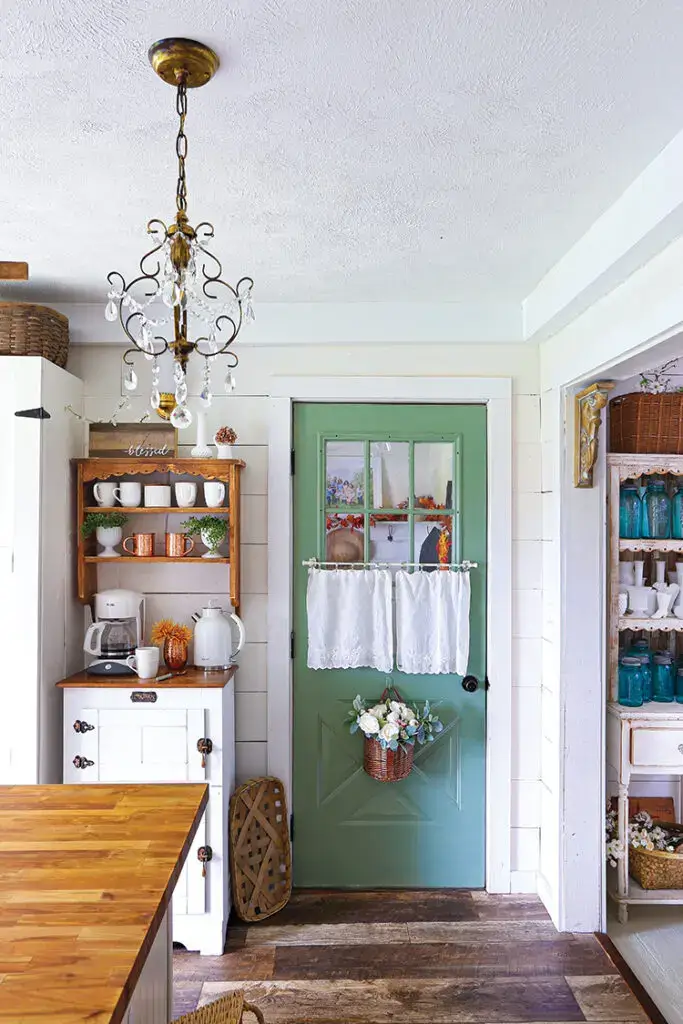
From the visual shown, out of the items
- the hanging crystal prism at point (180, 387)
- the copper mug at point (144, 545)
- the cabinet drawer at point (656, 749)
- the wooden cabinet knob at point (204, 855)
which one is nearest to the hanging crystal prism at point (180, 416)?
the hanging crystal prism at point (180, 387)

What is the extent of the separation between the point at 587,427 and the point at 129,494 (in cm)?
180

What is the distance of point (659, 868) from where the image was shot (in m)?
3.12

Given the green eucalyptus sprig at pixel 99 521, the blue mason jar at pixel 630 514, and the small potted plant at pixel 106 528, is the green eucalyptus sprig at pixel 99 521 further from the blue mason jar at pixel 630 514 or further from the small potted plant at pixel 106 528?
the blue mason jar at pixel 630 514

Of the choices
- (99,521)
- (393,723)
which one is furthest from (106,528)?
(393,723)

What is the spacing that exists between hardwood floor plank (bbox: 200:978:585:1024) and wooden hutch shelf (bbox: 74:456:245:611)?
1383 mm

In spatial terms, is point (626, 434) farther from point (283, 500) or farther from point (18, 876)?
point (18, 876)

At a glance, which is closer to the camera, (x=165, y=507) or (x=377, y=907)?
(x=165, y=507)

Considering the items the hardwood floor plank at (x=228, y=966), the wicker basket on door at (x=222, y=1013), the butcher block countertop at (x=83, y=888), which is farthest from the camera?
the hardwood floor plank at (x=228, y=966)

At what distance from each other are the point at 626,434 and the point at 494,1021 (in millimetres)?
2224

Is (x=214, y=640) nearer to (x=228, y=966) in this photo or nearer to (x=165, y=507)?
(x=165, y=507)

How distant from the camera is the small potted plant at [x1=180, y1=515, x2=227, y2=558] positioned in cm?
298

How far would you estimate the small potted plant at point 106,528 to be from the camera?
3.00 metres

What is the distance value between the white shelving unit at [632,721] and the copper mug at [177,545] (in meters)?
1.74

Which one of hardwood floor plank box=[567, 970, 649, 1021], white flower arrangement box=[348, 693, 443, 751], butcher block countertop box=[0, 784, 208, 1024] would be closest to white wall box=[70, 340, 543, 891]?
white flower arrangement box=[348, 693, 443, 751]
